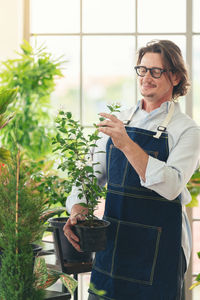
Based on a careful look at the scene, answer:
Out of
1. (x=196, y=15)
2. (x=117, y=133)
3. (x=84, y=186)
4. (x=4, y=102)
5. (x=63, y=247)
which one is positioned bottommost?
(x=63, y=247)

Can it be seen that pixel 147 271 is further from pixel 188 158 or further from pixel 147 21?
pixel 147 21

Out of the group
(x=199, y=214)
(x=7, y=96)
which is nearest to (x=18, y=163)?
(x=7, y=96)

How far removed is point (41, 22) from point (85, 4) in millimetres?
362

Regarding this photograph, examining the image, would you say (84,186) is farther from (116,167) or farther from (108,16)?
(108,16)

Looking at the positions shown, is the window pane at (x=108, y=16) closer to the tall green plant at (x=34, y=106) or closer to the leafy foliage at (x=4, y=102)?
the leafy foliage at (x=4, y=102)

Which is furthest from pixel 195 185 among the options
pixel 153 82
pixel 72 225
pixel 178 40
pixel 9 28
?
pixel 9 28

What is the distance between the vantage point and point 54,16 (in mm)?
3273

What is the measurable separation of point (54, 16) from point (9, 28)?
0.46m

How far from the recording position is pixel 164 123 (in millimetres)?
1592

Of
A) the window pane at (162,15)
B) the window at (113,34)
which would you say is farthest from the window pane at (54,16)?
the window pane at (162,15)

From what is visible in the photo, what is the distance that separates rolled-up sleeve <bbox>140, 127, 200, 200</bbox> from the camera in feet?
4.49

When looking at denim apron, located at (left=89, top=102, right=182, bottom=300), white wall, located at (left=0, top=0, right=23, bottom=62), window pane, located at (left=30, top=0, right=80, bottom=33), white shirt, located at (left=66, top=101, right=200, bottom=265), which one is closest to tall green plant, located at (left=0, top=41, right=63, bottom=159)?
window pane, located at (left=30, top=0, right=80, bottom=33)

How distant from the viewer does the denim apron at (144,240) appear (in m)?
1.54

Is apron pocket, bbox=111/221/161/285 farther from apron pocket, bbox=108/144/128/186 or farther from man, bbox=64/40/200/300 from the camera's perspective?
apron pocket, bbox=108/144/128/186
